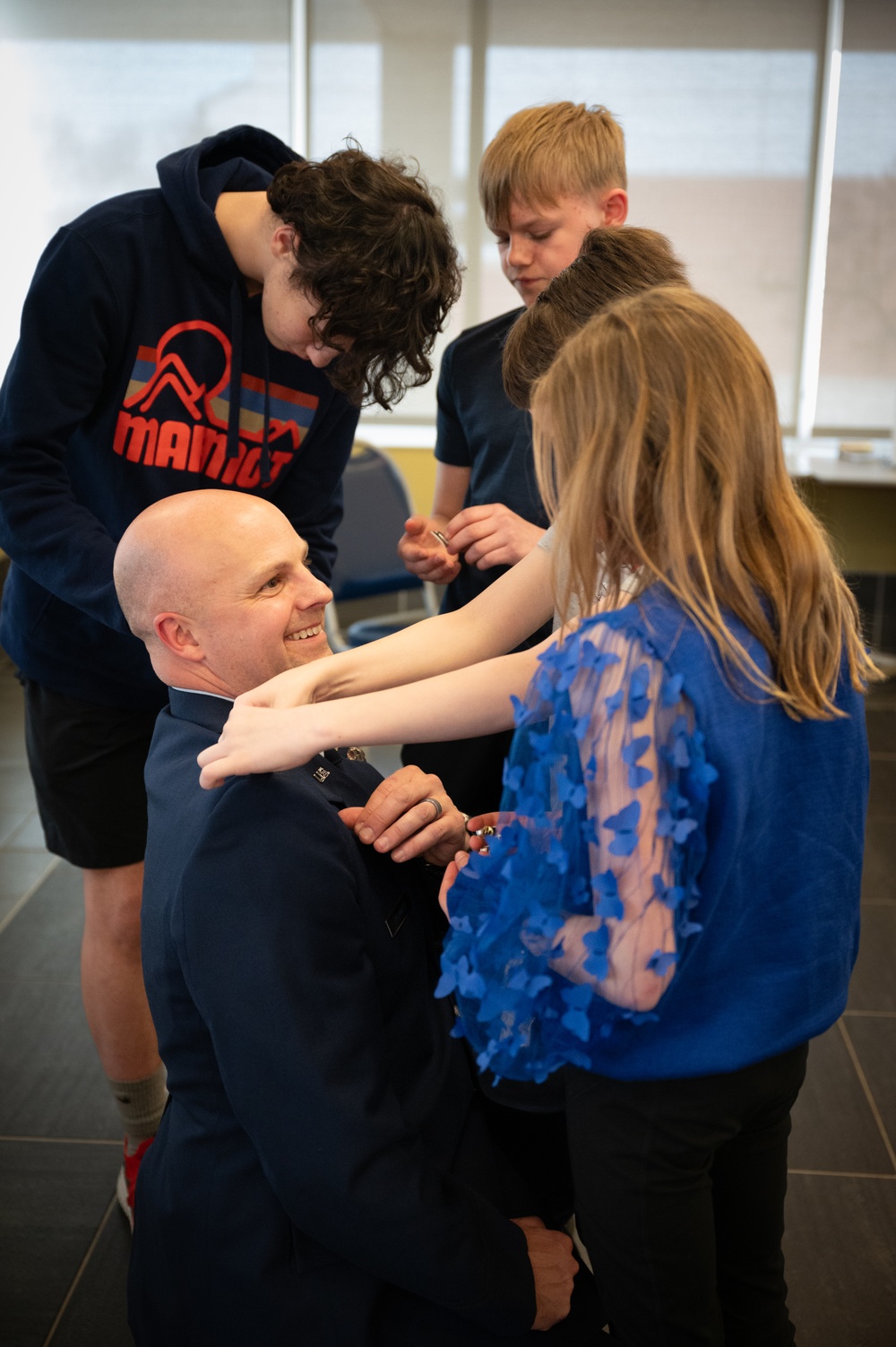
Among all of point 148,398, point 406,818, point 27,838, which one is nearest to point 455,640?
point 406,818

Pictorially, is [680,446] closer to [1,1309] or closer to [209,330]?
[209,330]

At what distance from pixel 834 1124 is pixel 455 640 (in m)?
1.46

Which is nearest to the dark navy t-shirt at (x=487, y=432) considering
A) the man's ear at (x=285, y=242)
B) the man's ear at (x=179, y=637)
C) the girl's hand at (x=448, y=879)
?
the man's ear at (x=285, y=242)

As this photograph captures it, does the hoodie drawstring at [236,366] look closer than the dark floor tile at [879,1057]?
Yes

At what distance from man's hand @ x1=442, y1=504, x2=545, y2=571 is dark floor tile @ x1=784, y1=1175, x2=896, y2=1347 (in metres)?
1.21

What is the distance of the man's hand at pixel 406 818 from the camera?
4.25 feet

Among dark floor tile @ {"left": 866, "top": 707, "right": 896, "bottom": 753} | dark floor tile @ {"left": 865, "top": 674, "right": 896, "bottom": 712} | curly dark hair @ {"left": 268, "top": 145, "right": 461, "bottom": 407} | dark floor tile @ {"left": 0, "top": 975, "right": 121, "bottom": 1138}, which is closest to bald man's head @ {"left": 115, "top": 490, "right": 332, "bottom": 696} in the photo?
curly dark hair @ {"left": 268, "top": 145, "right": 461, "bottom": 407}

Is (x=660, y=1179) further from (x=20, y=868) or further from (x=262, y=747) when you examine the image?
(x=20, y=868)

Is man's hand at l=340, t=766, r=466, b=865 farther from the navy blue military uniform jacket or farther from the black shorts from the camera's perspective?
the black shorts

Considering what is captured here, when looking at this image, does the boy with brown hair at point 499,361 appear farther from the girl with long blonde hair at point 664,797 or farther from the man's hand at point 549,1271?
the man's hand at point 549,1271

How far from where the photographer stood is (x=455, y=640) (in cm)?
136

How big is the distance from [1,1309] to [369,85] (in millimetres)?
5180

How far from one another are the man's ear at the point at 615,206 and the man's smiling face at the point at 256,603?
33.5 inches

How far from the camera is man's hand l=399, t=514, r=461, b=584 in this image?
185 centimetres
